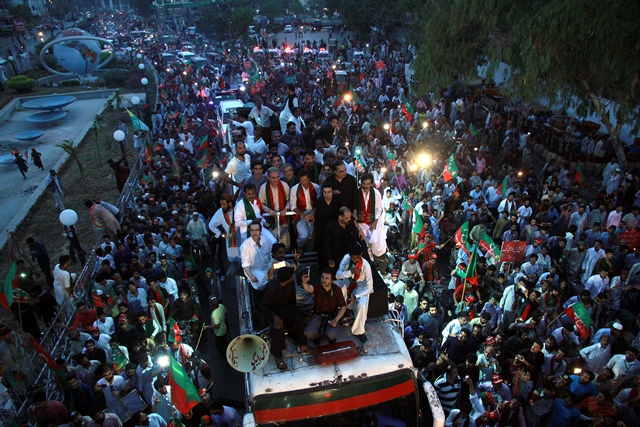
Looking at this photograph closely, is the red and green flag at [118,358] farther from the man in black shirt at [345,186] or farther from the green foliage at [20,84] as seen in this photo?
the green foliage at [20,84]

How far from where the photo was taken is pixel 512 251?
945cm

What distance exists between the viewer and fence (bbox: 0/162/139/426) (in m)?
6.59

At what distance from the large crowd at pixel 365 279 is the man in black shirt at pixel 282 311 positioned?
19mm

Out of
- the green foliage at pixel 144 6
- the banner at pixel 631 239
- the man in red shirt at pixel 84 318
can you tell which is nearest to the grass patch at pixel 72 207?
the man in red shirt at pixel 84 318

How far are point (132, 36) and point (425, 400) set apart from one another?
7254 cm

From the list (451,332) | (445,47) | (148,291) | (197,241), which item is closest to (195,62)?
(445,47)

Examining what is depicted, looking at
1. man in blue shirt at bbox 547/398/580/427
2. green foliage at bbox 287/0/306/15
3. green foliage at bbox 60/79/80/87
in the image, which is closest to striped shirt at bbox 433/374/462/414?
man in blue shirt at bbox 547/398/580/427

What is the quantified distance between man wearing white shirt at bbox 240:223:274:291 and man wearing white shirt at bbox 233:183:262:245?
2.24 ft

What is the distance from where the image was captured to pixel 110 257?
381 inches

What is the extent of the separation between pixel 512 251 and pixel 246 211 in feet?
18.5

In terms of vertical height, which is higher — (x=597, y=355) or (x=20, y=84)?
(x=597, y=355)

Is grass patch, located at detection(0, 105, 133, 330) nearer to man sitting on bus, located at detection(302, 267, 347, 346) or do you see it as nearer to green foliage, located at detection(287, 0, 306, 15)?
man sitting on bus, located at detection(302, 267, 347, 346)

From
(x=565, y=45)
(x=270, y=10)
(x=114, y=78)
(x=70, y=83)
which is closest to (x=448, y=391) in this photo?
(x=565, y=45)

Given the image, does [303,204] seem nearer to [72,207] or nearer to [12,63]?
[72,207]
